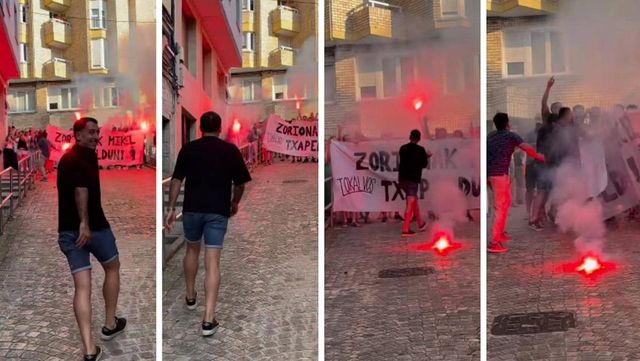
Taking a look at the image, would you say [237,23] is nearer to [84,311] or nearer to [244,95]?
[244,95]

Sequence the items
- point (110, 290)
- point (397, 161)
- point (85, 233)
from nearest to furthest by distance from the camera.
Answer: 1. point (85, 233)
2. point (110, 290)
3. point (397, 161)

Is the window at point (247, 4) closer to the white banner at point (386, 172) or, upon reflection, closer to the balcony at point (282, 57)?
the balcony at point (282, 57)

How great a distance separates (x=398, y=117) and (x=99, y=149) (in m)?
1.99

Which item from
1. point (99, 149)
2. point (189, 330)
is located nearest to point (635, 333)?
point (189, 330)

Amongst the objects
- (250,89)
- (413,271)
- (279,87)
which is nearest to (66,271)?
(250,89)

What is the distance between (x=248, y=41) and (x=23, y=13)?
58.8 inches

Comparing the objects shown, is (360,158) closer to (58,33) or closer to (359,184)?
(359,184)

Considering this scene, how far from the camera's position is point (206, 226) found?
13.0ft

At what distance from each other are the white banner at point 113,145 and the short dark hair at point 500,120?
232 cm

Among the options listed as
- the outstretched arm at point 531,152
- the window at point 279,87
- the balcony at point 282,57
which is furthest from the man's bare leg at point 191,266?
the outstretched arm at point 531,152

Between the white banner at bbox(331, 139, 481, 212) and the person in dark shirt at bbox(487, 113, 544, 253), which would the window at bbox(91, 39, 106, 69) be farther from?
the person in dark shirt at bbox(487, 113, 544, 253)

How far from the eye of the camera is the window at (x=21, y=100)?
13.3ft

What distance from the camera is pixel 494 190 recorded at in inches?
161

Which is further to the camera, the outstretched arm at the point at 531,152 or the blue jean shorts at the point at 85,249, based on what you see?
the outstretched arm at the point at 531,152
